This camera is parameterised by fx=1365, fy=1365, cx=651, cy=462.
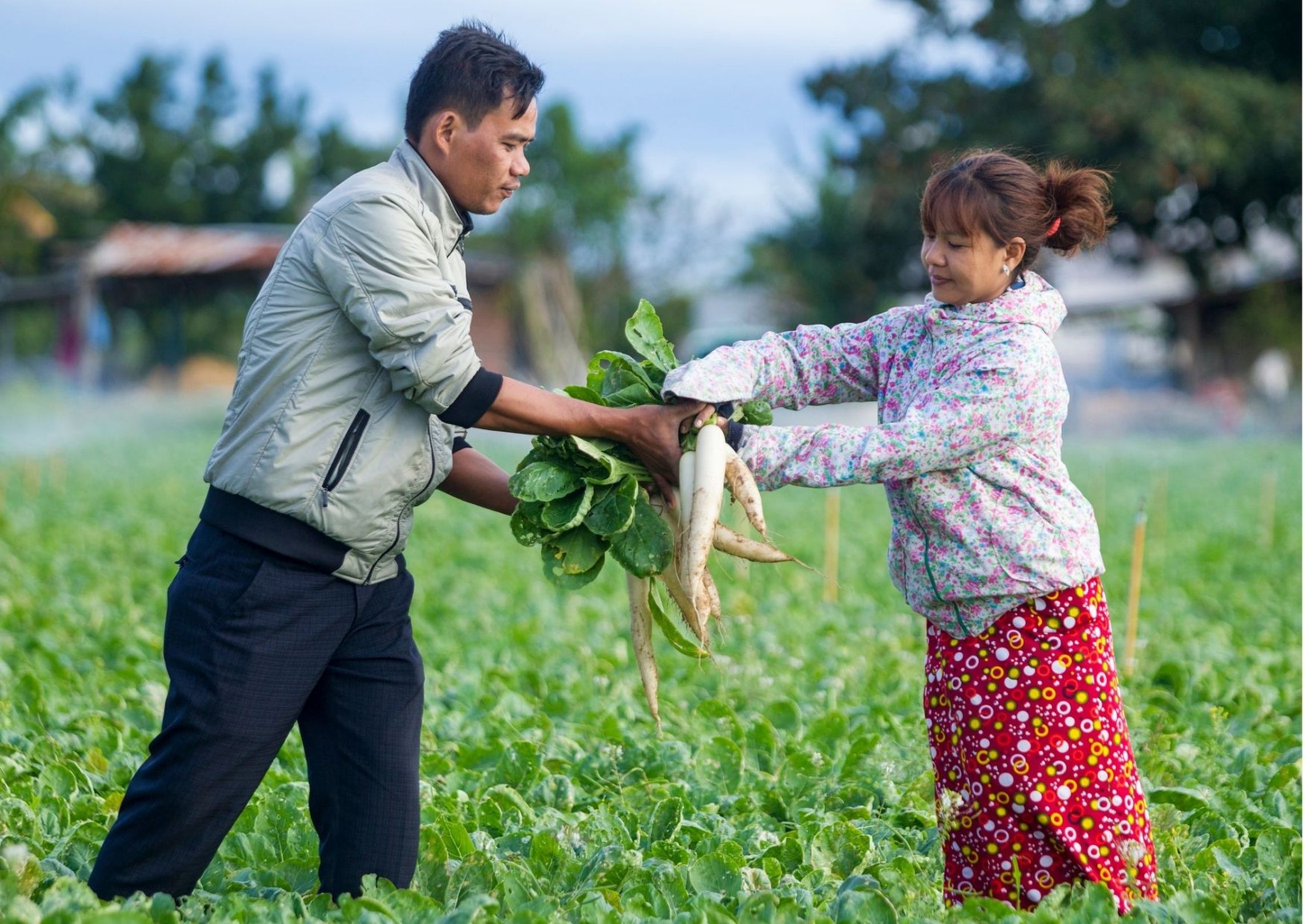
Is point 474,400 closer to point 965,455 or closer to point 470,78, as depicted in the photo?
point 470,78

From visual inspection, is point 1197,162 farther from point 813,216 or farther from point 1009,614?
point 1009,614

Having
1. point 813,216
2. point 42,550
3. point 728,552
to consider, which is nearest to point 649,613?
point 728,552

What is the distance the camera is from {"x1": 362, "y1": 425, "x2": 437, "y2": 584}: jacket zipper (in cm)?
269

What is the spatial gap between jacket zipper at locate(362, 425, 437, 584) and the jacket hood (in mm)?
1015

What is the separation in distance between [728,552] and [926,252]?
2.84 feet

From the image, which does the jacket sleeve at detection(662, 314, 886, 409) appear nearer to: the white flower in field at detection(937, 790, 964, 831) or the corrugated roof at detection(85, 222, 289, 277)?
the white flower in field at detection(937, 790, 964, 831)

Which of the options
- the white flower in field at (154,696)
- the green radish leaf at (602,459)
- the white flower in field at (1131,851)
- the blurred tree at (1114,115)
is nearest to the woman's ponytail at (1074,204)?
the green radish leaf at (602,459)

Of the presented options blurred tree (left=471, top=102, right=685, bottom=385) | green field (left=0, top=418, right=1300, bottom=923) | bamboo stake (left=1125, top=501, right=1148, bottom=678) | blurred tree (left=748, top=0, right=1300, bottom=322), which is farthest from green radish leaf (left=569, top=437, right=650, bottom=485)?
blurred tree (left=471, top=102, right=685, bottom=385)

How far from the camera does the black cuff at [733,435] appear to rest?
2.75 meters

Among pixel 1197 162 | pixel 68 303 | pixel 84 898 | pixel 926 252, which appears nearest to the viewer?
pixel 84 898

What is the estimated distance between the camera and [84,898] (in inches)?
95.2

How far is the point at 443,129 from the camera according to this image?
2.67 m

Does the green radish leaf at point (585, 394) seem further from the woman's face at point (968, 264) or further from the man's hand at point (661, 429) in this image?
the woman's face at point (968, 264)

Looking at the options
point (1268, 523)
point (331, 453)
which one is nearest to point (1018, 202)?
point (331, 453)
